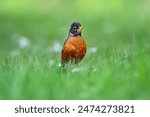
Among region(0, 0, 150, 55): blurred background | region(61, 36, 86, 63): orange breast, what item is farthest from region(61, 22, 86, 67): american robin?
region(0, 0, 150, 55): blurred background

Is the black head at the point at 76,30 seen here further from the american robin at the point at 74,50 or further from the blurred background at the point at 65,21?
the blurred background at the point at 65,21

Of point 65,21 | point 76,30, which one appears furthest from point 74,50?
point 65,21

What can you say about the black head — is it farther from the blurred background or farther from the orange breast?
the blurred background

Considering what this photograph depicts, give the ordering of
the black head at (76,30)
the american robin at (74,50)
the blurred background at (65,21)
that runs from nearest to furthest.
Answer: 1. the american robin at (74,50)
2. the black head at (76,30)
3. the blurred background at (65,21)

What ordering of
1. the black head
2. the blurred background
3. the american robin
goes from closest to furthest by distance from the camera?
the american robin → the black head → the blurred background

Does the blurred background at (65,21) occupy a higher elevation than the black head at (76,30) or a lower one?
lower

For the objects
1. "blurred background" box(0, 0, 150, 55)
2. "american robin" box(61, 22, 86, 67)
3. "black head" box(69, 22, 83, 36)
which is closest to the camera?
"american robin" box(61, 22, 86, 67)

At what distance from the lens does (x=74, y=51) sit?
373 inches

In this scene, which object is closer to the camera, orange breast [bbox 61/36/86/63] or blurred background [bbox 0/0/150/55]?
orange breast [bbox 61/36/86/63]

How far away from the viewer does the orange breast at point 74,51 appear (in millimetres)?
9461

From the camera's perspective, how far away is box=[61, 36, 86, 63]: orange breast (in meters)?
9.46

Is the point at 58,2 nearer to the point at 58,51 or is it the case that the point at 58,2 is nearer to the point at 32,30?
the point at 32,30

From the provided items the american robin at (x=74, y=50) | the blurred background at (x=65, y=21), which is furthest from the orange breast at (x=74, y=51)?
the blurred background at (x=65, y=21)

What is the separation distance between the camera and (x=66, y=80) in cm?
815
